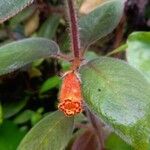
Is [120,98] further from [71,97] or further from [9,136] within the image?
[9,136]

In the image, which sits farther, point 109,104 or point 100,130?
point 100,130

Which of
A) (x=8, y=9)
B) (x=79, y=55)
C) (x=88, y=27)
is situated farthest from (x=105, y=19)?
(x=8, y=9)

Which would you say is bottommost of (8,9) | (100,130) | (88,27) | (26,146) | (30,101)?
(30,101)

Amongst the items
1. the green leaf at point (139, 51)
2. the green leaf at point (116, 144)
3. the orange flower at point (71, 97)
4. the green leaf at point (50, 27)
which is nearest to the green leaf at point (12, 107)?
the green leaf at point (50, 27)

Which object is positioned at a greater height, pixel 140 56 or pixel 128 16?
pixel 140 56

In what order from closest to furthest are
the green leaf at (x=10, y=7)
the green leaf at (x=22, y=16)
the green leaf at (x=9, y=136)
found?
the green leaf at (x=10, y=7) < the green leaf at (x=9, y=136) < the green leaf at (x=22, y=16)

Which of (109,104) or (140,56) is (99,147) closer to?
(140,56)

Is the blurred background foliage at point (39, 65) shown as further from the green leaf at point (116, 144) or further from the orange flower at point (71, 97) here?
the orange flower at point (71, 97)

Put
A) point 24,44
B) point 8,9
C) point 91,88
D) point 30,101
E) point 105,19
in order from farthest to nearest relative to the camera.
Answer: point 30,101 < point 105,19 < point 24,44 < point 91,88 < point 8,9
